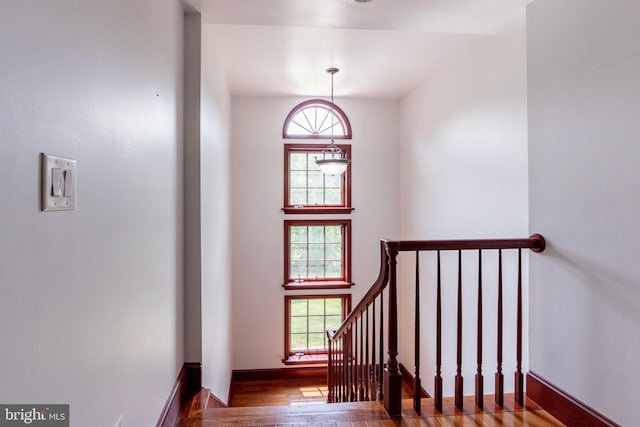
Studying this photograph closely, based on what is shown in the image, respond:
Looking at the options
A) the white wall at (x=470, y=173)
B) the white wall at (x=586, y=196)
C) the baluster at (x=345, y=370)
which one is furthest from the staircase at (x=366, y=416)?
the baluster at (x=345, y=370)

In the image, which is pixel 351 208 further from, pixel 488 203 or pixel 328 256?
pixel 488 203

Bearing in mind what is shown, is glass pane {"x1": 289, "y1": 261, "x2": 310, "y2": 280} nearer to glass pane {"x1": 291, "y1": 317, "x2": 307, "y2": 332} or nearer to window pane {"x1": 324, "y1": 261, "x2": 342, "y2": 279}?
window pane {"x1": 324, "y1": 261, "x2": 342, "y2": 279}

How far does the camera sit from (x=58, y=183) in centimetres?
85


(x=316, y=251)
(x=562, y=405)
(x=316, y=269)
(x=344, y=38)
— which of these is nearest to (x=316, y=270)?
(x=316, y=269)

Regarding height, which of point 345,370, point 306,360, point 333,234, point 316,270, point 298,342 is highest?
point 333,234

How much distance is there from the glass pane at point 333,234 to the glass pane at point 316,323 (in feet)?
3.59

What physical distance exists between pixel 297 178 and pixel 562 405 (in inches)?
151

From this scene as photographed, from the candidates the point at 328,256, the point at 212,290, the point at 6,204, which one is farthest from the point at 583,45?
the point at 328,256

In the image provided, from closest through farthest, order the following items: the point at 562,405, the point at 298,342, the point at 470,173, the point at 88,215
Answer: the point at 88,215 → the point at 562,405 → the point at 470,173 → the point at 298,342

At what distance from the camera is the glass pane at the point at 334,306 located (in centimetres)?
515

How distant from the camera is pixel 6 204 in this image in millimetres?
683

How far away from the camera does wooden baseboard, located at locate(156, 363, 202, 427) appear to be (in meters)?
1.79

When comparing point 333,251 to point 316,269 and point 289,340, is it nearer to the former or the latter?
→ point 316,269

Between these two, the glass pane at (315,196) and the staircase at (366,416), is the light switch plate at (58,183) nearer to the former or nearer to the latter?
the staircase at (366,416)
